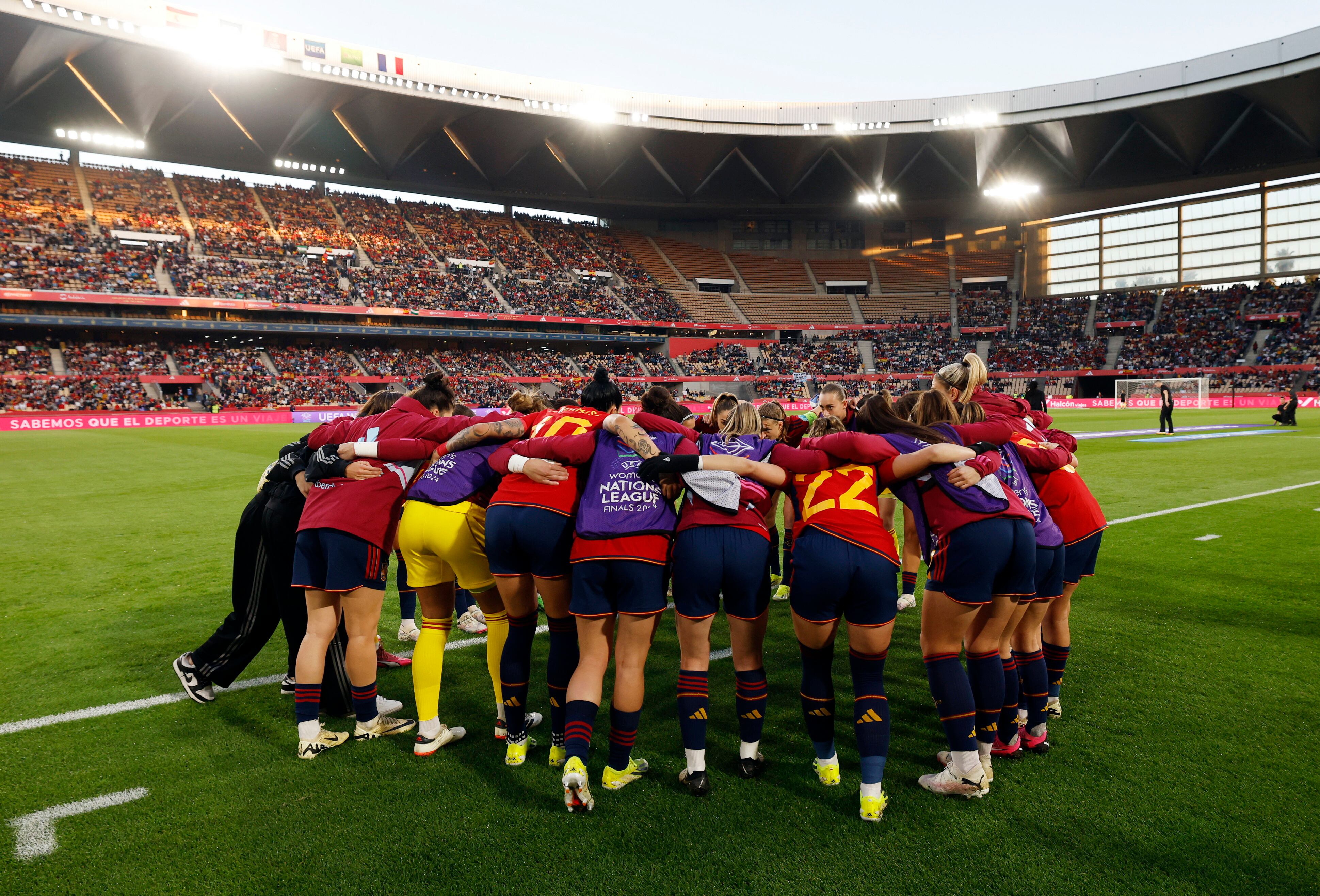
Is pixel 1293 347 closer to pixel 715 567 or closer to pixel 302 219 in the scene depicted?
pixel 715 567

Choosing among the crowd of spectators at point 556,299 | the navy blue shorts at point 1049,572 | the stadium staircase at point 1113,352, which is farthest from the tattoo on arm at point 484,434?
the stadium staircase at point 1113,352

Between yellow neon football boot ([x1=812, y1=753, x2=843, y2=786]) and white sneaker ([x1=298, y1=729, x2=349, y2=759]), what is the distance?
2737 millimetres

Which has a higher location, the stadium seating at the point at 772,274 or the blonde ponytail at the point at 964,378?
the stadium seating at the point at 772,274

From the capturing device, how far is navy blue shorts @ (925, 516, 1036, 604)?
3490mm


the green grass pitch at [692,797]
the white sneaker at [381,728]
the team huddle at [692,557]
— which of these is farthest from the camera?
the white sneaker at [381,728]

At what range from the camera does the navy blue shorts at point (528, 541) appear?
148 inches

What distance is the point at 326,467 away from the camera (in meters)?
4.02

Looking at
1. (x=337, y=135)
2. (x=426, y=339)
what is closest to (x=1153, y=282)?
(x=426, y=339)

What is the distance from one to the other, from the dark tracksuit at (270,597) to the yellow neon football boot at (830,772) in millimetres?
2851

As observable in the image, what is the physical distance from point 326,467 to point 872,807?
3341 millimetres

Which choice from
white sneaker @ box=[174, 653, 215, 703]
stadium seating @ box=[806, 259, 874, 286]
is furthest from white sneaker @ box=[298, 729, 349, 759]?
stadium seating @ box=[806, 259, 874, 286]

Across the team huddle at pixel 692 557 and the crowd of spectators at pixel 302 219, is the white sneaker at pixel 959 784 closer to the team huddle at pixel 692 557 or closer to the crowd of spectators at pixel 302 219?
the team huddle at pixel 692 557

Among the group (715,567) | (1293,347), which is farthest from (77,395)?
(1293,347)

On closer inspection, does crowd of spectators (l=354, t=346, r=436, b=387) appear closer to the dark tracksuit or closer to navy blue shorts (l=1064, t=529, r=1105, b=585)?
the dark tracksuit
